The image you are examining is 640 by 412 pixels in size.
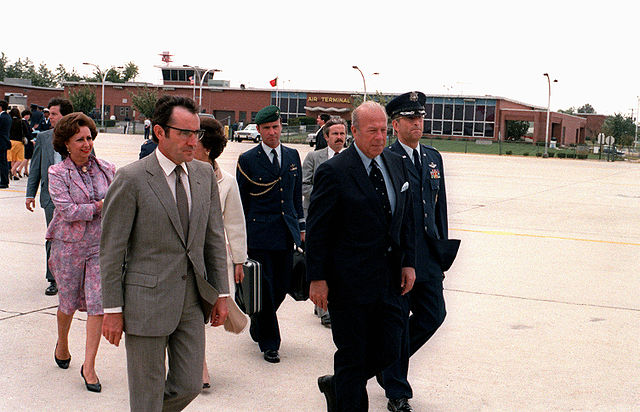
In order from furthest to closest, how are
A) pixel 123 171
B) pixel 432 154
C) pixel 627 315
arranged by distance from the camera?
1. pixel 627 315
2. pixel 432 154
3. pixel 123 171

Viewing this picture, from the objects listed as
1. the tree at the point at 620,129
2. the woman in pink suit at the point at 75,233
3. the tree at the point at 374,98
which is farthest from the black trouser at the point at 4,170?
the tree at the point at 620,129

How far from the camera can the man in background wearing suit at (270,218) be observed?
227 inches

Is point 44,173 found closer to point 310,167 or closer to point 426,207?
point 310,167

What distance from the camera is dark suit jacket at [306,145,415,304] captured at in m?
3.95

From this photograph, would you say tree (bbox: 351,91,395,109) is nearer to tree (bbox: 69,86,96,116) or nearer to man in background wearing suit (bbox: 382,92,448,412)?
tree (bbox: 69,86,96,116)

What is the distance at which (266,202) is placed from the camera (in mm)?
5871

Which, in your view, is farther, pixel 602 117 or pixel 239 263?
pixel 602 117

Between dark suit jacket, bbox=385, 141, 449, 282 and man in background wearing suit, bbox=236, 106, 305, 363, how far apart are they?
117 cm

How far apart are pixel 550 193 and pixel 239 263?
730 inches

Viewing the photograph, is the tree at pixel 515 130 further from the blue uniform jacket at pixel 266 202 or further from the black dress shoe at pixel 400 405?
the black dress shoe at pixel 400 405

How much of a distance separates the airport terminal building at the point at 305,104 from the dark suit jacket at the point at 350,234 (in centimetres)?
8151

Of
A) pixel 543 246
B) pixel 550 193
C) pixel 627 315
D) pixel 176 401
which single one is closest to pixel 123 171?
pixel 176 401

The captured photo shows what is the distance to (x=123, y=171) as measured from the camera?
336cm

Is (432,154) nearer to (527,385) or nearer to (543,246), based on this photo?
(527,385)
